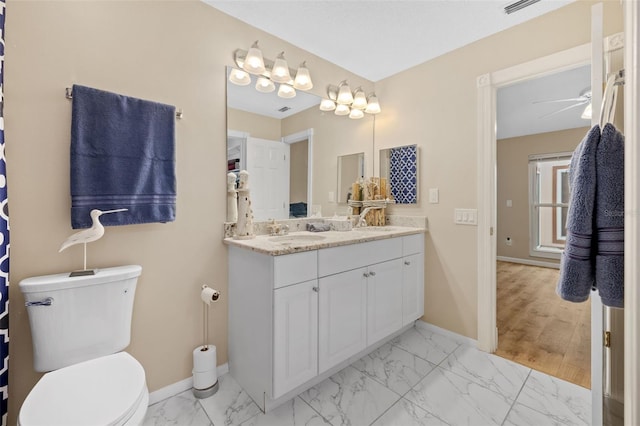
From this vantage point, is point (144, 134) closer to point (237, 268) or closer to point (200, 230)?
point (200, 230)

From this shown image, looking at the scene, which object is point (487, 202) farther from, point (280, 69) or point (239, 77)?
point (239, 77)

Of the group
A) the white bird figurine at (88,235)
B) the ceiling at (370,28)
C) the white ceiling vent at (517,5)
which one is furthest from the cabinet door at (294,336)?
the white ceiling vent at (517,5)

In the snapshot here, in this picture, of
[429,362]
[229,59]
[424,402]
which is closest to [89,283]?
[229,59]

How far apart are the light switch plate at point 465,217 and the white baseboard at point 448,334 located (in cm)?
91

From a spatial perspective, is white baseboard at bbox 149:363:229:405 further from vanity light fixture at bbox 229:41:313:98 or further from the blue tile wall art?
the blue tile wall art

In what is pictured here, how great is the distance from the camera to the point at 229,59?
6.32ft

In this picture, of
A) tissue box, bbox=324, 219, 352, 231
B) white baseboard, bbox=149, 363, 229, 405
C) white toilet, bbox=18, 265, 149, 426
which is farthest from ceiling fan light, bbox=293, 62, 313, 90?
white baseboard, bbox=149, 363, 229, 405

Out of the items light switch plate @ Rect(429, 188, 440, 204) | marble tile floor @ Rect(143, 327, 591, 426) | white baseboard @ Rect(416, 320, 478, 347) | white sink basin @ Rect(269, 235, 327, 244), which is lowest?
marble tile floor @ Rect(143, 327, 591, 426)

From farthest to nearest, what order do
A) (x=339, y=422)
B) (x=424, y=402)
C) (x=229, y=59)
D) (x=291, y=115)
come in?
(x=291, y=115) → (x=229, y=59) → (x=424, y=402) → (x=339, y=422)

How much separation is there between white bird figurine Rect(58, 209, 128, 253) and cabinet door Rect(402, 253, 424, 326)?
6.41ft

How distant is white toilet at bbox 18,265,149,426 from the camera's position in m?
0.97

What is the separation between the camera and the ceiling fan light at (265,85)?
6.74 feet

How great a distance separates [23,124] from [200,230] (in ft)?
3.03

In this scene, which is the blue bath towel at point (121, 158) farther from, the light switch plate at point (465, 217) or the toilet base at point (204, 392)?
the light switch plate at point (465, 217)
